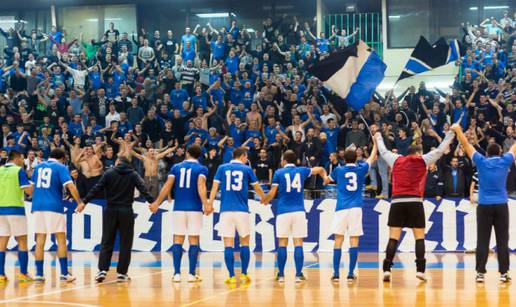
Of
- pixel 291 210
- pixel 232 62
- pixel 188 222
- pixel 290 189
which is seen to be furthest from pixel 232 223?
pixel 232 62

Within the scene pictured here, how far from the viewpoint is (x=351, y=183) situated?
16453mm

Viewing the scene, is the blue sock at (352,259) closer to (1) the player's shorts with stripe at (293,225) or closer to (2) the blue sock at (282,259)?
(1) the player's shorts with stripe at (293,225)

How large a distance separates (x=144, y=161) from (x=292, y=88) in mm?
6428

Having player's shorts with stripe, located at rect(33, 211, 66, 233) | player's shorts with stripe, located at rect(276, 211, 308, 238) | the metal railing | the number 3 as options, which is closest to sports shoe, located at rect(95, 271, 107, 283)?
player's shorts with stripe, located at rect(33, 211, 66, 233)

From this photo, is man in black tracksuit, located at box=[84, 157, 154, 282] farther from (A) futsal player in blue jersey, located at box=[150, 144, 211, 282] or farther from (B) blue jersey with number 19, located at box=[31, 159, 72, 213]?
(A) futsal player in blue jersey, located at box=[150, 144, 211, 282]

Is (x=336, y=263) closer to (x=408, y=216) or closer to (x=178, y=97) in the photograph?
(x=408, y=216)

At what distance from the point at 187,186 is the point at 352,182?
307 centimetres

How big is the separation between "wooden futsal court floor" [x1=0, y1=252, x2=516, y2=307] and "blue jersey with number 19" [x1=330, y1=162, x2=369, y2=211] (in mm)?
1473

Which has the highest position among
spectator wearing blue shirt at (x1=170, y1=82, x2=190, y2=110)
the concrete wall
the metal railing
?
the metal railing

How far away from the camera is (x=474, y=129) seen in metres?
26.3

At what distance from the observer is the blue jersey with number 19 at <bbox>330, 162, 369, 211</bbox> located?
54.0ft

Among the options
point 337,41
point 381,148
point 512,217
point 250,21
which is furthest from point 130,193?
point 250,21

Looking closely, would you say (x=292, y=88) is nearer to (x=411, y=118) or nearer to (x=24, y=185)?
(x=411, y=118)

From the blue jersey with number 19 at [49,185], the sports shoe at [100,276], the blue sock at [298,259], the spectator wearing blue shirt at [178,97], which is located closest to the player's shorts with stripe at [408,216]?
the blue sock at [298,259]
